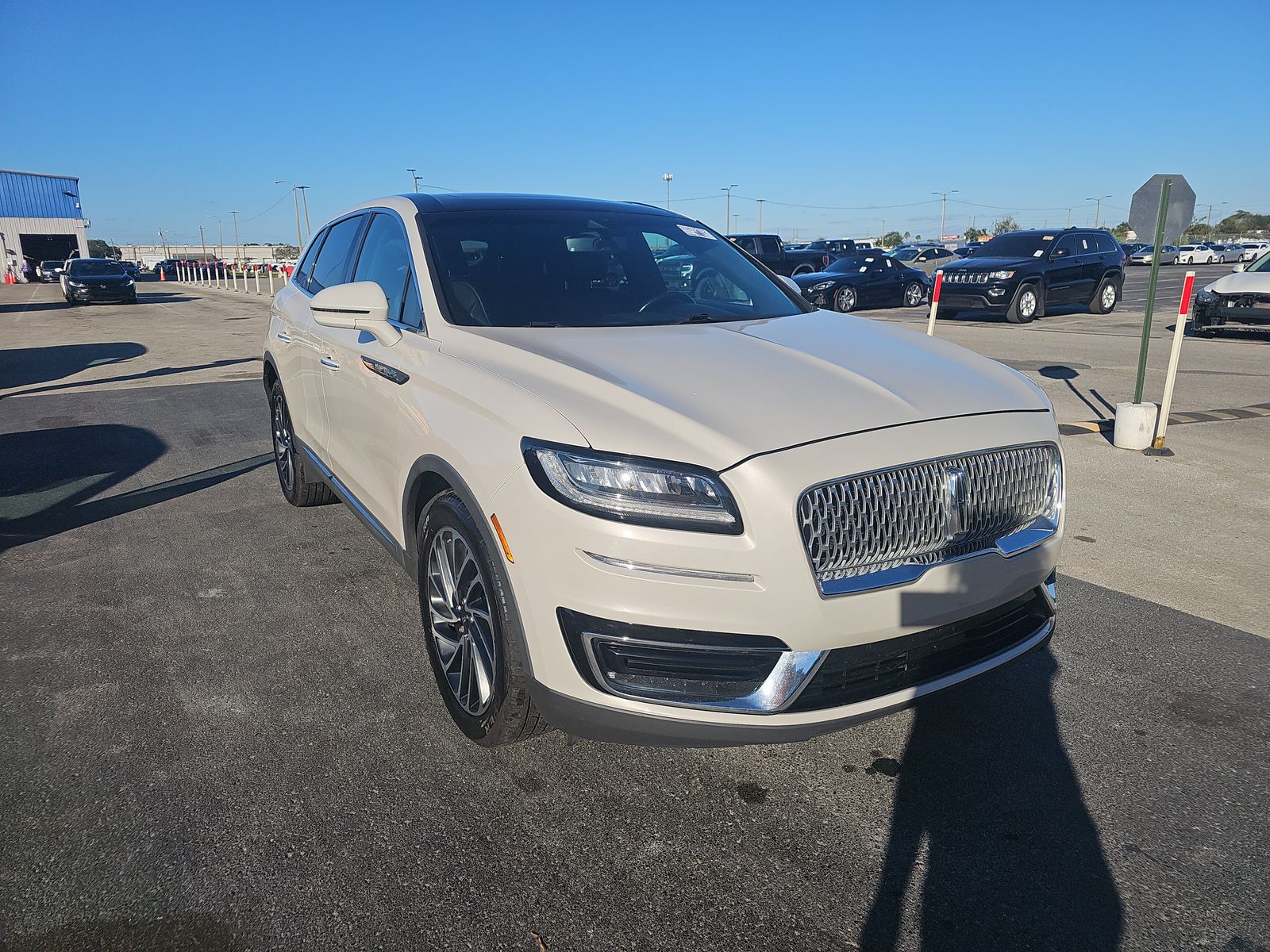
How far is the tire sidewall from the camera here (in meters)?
2.56

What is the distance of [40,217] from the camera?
243ft

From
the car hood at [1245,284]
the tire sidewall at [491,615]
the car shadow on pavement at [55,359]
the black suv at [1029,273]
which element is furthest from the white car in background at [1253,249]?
the tire sidewall at [491,615]

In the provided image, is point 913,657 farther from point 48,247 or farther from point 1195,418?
point 48,247

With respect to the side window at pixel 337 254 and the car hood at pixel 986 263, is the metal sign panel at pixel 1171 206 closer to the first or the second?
the side window at pixel 337 254

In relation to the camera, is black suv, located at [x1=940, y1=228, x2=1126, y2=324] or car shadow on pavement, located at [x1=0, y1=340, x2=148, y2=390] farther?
black suv, located at [x1=940, y1=228, x2=1126, y2=324]

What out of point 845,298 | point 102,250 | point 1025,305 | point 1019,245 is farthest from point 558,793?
point 102,250

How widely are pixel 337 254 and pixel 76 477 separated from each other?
3152 millimetres

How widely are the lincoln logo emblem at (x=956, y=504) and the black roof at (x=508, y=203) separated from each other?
7.63 ft

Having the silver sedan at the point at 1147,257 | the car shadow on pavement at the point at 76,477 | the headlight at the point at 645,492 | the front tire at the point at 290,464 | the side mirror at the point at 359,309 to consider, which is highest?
the side mirror at the point at 359,309

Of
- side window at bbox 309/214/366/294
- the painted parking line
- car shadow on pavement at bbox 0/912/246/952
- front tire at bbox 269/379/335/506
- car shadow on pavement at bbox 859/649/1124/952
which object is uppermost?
side window at bbox 309/214/366/294

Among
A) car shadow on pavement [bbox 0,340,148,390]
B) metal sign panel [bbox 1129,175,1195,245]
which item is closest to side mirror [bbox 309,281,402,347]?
metal sign panel [bbox 1129,175,1195,245]

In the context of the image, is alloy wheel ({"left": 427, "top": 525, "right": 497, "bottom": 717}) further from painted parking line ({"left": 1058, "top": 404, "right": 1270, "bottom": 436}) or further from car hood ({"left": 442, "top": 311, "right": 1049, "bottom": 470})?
painted parking line ({"left": 1058, "top": 404, "right": 1270, "bottom": 436})

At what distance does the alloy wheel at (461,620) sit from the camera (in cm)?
278

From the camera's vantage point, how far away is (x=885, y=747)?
9.74 feet
